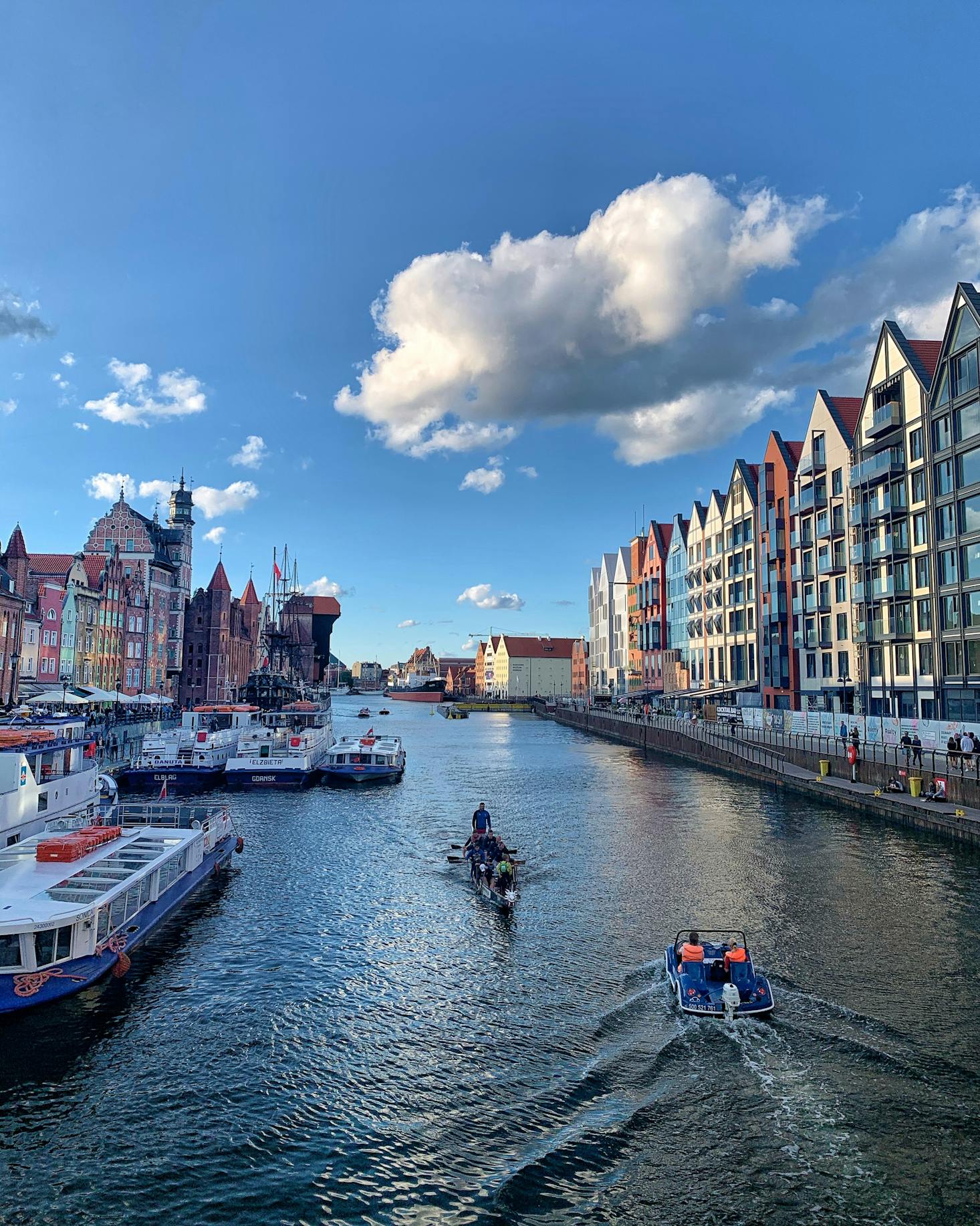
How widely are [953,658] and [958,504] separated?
1021cm

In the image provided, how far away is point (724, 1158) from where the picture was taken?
41.7ft

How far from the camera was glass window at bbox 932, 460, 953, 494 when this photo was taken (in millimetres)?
52719

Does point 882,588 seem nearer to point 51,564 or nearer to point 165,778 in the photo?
point 165,778

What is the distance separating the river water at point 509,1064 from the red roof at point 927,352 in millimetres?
43764

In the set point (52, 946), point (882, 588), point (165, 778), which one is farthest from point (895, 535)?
point (52, 946)

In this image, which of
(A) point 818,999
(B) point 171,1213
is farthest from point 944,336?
(B) point 171,1213

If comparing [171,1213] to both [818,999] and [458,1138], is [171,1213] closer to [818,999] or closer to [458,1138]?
[458,1138]

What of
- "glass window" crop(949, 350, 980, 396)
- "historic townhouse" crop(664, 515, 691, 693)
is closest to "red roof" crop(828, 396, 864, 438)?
"glass window" crop(949, 350, 980, 396)

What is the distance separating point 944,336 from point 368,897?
170ft

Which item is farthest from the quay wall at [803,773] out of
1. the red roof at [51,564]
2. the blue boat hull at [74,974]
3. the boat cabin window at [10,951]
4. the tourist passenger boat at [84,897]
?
the red roof at [51,564]

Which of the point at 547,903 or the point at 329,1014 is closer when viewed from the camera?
the point at 329,1014

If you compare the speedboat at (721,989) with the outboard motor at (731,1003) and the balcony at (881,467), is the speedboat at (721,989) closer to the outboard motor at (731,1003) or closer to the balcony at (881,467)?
the outboard motor at (731,1003)

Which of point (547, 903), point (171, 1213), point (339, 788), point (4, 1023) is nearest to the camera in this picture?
point (171, 1213)

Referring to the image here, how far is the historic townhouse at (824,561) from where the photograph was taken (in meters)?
68.6
